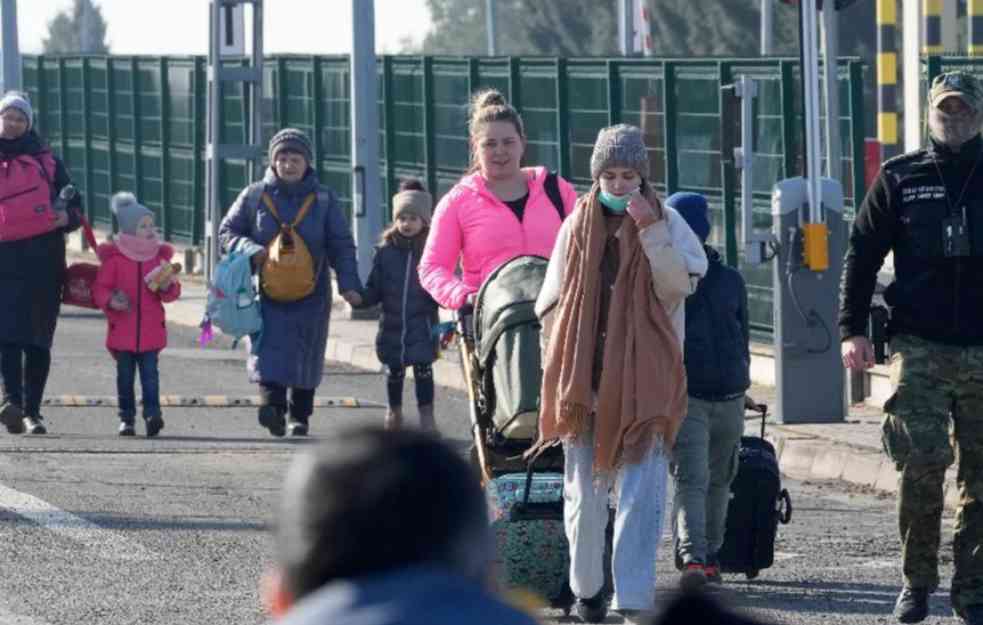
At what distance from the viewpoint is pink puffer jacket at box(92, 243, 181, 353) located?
1359 cm

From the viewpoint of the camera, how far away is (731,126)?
47.7 feet

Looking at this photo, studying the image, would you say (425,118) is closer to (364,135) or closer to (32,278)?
(364,135)

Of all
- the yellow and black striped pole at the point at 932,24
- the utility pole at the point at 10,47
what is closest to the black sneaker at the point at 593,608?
the yellow and black striped pole at the point at 932,24

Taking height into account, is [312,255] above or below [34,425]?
above

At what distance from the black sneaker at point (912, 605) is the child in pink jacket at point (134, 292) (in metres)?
5.94

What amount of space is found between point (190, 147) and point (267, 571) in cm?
1785

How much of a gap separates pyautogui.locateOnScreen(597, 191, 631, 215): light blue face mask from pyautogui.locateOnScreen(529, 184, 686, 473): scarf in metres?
0.03

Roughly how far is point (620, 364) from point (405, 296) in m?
5.43

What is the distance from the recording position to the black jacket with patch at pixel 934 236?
27.9 ft

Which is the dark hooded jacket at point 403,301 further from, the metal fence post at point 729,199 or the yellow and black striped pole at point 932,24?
the yellow and black striped pole at point 932,24

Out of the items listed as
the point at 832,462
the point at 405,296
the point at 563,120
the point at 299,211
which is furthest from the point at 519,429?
the point at 563,120

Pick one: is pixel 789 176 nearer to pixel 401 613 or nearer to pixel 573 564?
pixel 573 564

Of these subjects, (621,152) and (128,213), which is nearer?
(621,152)

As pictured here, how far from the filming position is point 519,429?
8703mm
